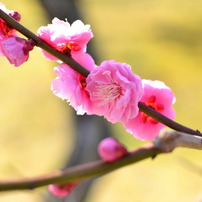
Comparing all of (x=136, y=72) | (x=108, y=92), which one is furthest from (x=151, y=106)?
(x=136, y=72)

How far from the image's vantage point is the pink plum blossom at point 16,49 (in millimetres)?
432

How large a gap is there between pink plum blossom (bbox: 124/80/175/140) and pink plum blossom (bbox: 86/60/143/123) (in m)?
0.07

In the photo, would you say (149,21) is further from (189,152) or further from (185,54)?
(189,152)

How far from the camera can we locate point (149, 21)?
384 cm

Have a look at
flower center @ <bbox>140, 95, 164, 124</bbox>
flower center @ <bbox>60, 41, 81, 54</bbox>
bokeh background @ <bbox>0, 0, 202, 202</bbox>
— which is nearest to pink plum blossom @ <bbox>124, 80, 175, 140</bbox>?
flower center @ <bbox>140, 95, 164, 124</bbox>

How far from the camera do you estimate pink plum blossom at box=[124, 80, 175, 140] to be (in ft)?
1.77

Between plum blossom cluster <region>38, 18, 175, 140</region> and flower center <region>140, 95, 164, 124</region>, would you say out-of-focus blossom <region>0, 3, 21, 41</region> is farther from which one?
flower center <region>140, 95, 164, 124</region>

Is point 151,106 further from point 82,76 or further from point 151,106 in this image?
point 82,76

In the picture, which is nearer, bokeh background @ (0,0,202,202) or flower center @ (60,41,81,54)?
flower center @ (60,41,81,54)

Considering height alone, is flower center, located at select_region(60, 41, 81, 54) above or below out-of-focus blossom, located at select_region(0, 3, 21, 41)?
below

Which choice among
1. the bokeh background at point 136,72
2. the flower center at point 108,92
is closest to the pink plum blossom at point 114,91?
the flower center at point 108,92

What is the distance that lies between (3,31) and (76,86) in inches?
3.7

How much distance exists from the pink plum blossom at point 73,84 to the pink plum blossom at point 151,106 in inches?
3.6

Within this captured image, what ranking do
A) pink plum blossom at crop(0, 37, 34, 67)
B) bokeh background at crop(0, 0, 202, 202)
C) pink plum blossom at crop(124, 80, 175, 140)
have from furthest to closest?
bokeh background at crop(0, 0, 202, 202) → pink plum blossom at crop(124, 80, 175, 140) → pink plum blossom at crop(0, 37, 34, 67)
